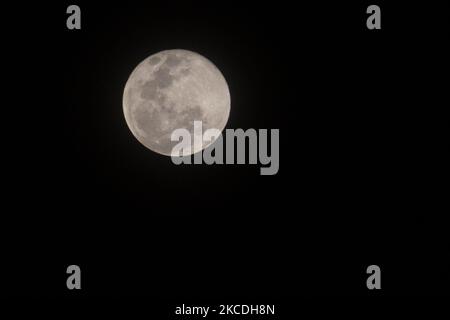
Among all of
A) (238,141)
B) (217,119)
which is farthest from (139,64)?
(238,141)

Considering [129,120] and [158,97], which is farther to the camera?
[129,120]

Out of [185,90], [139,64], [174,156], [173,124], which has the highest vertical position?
[139,64]

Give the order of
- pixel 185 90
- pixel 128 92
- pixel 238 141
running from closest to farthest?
pixel 185 90, pixel 128 92, pixel 238 141

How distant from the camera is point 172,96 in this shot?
549 cm

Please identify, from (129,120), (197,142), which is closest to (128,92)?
(129,120)

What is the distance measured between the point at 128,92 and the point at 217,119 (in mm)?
1179

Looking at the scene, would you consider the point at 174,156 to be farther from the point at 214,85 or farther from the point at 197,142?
the point at 214,85

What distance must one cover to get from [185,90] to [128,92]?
83 centimetres

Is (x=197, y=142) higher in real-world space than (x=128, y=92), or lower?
lower

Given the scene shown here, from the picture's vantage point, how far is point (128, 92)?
19.2ft

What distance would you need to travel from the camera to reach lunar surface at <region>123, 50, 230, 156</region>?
5512 millimetres

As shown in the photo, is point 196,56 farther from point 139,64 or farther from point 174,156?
point 174,156

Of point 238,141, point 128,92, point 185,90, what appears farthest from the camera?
point 238,141

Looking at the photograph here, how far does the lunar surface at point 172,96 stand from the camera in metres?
5.51
